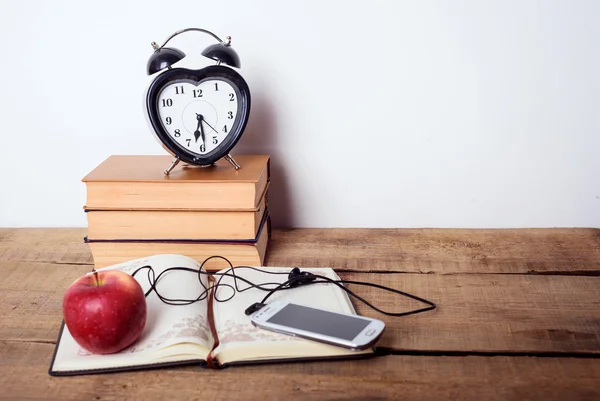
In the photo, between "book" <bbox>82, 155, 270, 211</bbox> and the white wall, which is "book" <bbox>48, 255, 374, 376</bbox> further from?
the white wall

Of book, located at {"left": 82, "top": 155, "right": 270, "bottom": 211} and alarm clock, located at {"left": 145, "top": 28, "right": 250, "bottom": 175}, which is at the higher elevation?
alarm clock, located at {"left": 145, "top": 28, "right": 250, "bottom": 175}

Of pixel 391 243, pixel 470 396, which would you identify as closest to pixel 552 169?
pixel 391 243

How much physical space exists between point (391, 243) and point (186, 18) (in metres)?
0.60

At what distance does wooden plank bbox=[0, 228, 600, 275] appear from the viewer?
1216 millimetres

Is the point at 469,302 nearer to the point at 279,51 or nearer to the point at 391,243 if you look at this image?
the point at 391,243

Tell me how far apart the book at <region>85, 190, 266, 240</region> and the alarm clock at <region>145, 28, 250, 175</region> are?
9cm

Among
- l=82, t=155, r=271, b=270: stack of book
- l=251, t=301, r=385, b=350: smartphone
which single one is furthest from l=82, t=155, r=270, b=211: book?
l=251, t=301, r=385, b=350: smartphone

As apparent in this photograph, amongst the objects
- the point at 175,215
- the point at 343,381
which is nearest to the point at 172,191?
the point at 175,215

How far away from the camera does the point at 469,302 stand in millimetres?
1070

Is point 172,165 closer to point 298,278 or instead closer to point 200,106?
point 200,106

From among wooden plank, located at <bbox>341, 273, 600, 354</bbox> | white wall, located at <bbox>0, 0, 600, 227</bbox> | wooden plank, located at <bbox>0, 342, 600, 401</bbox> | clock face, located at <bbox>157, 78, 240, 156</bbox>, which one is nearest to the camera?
wooden plank, located at <bbox>0, 342, 600, 401</bbox>

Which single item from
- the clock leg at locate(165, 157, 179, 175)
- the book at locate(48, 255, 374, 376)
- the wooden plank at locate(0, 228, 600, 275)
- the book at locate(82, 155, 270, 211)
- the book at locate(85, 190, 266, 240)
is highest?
the clock leg at locate(165, 157, 179, 175)

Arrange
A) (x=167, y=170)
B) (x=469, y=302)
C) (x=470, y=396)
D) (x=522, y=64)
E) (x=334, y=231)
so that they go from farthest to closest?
1. (x=334, y=231)
2. (x=522, y=64)
3. (x=167, y=170)
4. (x=469, y=302)
5. (x=470, y=396)

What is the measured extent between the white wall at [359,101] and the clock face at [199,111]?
0.49 ft
